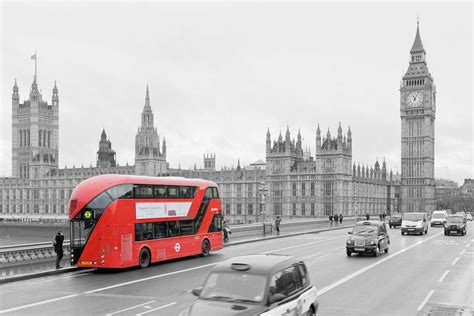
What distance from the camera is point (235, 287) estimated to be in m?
10.3

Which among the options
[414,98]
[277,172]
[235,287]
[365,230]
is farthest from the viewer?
[414,98]

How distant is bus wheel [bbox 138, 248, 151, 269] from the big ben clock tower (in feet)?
341

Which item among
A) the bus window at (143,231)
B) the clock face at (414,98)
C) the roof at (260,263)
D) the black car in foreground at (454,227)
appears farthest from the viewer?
the clock face at (414,98)

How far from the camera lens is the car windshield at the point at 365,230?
2866 cm

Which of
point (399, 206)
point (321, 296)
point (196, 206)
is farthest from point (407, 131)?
point (321, 296)

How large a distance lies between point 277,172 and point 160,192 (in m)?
71.8

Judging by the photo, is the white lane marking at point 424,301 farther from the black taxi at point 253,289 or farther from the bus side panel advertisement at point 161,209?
the bus side panel advertisement at point 161,209

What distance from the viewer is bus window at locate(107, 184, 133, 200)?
22.1 m

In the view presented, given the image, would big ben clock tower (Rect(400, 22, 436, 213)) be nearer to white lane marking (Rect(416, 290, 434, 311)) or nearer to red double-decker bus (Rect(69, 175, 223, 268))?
red double-decker bus (Rect(69, 175, 223, 268))

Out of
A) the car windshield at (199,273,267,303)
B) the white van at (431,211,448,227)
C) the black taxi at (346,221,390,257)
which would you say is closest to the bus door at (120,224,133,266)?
the black taxi at (346,221,390,257)

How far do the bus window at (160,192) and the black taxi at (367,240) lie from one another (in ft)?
31.5

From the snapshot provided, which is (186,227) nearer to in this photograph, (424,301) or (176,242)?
(176,242)

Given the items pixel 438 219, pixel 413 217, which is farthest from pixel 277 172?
pixel 413 217

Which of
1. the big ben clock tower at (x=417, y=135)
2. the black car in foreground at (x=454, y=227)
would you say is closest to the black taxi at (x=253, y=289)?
the black car in foreground at (x=454, y=227)
